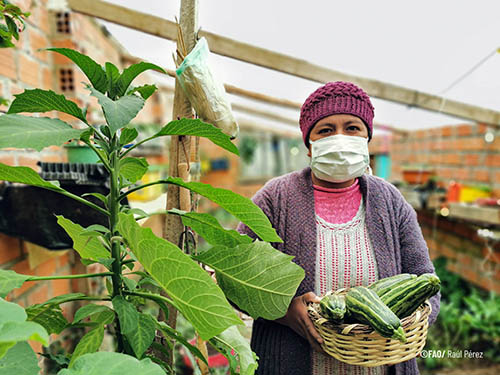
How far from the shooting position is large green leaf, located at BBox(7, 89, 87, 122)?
2.26 ft

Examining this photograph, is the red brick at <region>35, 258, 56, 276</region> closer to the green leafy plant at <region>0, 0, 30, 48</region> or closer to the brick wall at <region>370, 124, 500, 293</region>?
the green leafy plant at <region>0, 0, 30, 48</region>

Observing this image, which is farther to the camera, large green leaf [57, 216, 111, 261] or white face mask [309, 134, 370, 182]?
white face mask [309, 134, 370, 182]

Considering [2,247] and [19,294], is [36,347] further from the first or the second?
[2,247]

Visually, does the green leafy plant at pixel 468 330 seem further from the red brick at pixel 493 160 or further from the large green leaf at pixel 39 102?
the large green leaf at pixel 39 102

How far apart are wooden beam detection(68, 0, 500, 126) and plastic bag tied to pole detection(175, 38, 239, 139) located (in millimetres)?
779

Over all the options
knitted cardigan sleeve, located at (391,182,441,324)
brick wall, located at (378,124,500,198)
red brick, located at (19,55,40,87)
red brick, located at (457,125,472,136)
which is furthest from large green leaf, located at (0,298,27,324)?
red brick, located at (457,125,472,136)

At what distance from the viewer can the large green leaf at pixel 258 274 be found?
0.79m

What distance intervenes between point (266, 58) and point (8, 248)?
133 cm

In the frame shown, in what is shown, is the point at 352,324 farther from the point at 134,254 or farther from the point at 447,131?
the point at 447,131

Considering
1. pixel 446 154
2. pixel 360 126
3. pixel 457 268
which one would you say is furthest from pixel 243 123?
pixel 360 126

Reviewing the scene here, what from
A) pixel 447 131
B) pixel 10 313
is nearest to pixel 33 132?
pixel 10 313

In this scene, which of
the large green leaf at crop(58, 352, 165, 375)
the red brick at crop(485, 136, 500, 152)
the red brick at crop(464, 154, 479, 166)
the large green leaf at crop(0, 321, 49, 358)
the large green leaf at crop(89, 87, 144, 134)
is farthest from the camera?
the red brick at crop(464, 154, 479, 166)

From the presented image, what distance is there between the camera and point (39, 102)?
0.70 meters

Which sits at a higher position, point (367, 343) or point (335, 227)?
point (335, 227)
